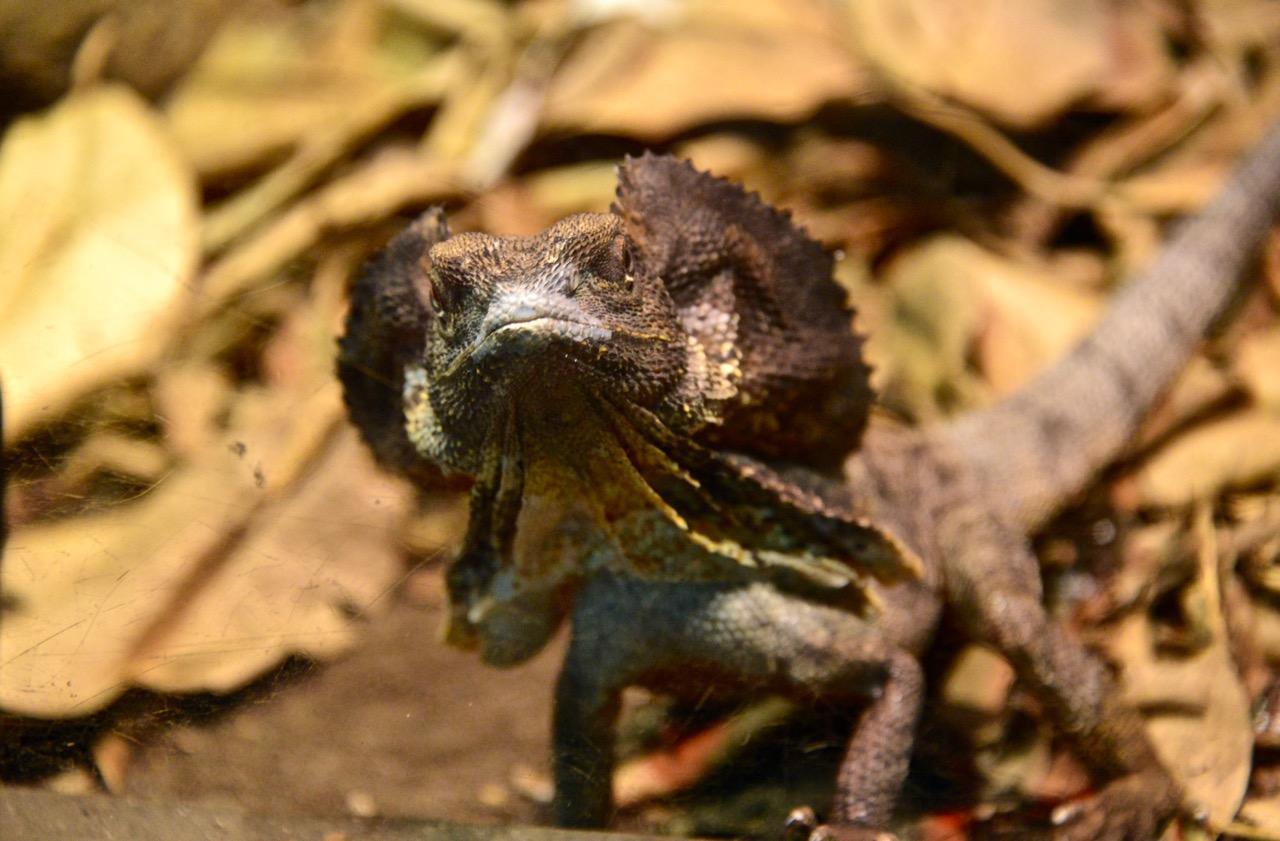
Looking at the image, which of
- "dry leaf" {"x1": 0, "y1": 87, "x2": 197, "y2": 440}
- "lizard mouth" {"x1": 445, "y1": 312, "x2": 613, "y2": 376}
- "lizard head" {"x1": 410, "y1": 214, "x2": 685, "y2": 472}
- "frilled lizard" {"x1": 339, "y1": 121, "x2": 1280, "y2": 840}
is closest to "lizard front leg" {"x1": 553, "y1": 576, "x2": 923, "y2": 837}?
"frilled lizard" {"x1": 339, "y1": 121, "x2": 1280, "y2": 840}

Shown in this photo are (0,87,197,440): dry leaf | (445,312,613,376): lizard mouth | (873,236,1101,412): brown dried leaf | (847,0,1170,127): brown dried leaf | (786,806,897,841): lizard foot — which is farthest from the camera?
(847,0,1170,127): brown dried leaf

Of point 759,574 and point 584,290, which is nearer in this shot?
point 584,290

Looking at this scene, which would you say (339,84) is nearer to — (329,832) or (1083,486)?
(1083,486)

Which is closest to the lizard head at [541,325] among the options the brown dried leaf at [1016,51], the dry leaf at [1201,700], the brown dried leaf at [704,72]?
the dry leaf at [1201,700]

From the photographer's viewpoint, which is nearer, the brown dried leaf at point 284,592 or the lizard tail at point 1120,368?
the brown dried leaf at point 284,592

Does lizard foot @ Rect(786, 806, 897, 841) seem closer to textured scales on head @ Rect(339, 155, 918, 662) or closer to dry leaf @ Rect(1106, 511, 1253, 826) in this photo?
textured scales on head @ Rect(339, 155, 918, 662)

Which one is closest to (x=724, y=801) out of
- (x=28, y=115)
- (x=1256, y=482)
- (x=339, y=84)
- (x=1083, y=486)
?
(x=1083, y=486)

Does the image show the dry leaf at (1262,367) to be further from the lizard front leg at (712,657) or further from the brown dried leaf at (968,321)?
the lizard front leg at (712,657)
